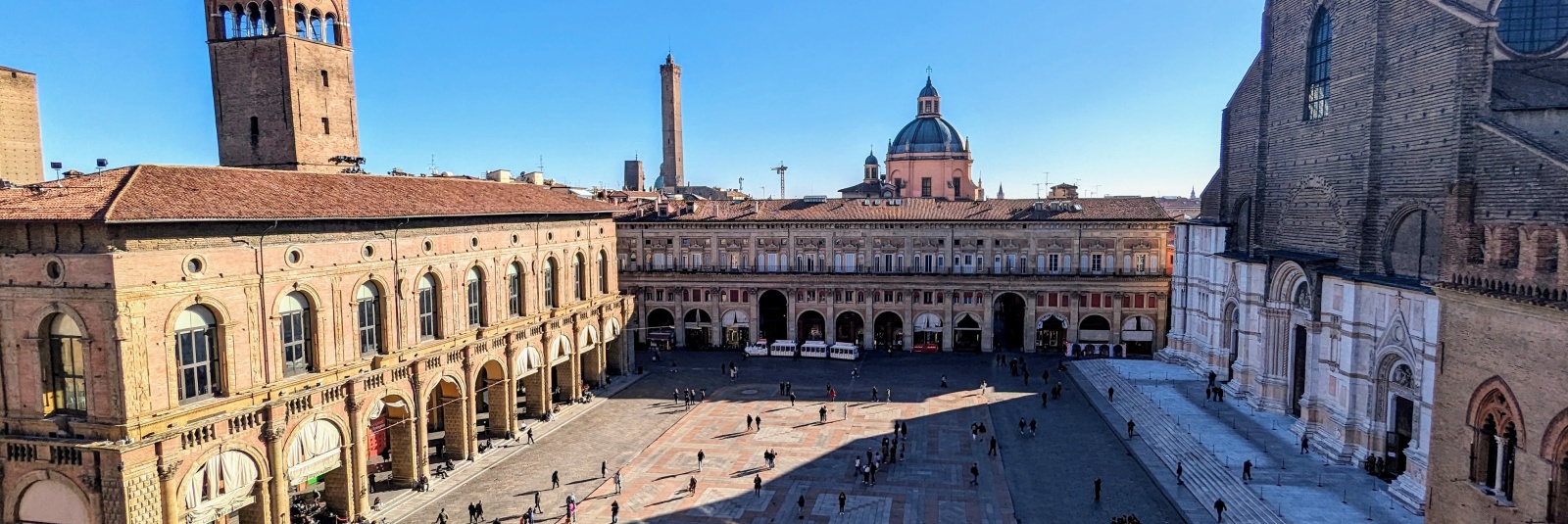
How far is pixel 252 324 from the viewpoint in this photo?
25.5 m

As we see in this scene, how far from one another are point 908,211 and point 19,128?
50.9 meters

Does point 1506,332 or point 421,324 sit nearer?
point 1506,332

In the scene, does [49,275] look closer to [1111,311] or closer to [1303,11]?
[1303,11]

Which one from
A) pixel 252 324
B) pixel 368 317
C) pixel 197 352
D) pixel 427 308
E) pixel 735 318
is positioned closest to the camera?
pixel 197 352

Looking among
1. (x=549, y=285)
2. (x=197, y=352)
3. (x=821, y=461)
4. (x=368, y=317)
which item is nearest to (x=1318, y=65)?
(x=821, y=461)

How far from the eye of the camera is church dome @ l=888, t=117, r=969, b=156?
87.2 metres

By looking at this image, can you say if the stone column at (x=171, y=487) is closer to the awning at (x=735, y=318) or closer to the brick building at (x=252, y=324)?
the brick building at (x=252, y=324)

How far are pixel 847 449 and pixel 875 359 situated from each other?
71.2 feet

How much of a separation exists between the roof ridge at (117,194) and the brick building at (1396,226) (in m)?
35.2

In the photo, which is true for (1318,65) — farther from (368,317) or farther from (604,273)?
(368,317)

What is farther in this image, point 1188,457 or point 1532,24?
point 1188,457

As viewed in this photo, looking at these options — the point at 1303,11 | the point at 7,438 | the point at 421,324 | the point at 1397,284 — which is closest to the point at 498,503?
the point at 421,324

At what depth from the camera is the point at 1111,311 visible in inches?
2336

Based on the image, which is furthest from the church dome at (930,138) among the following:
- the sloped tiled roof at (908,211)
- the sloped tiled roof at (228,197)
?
the sloped tiled roof at (228,197)
